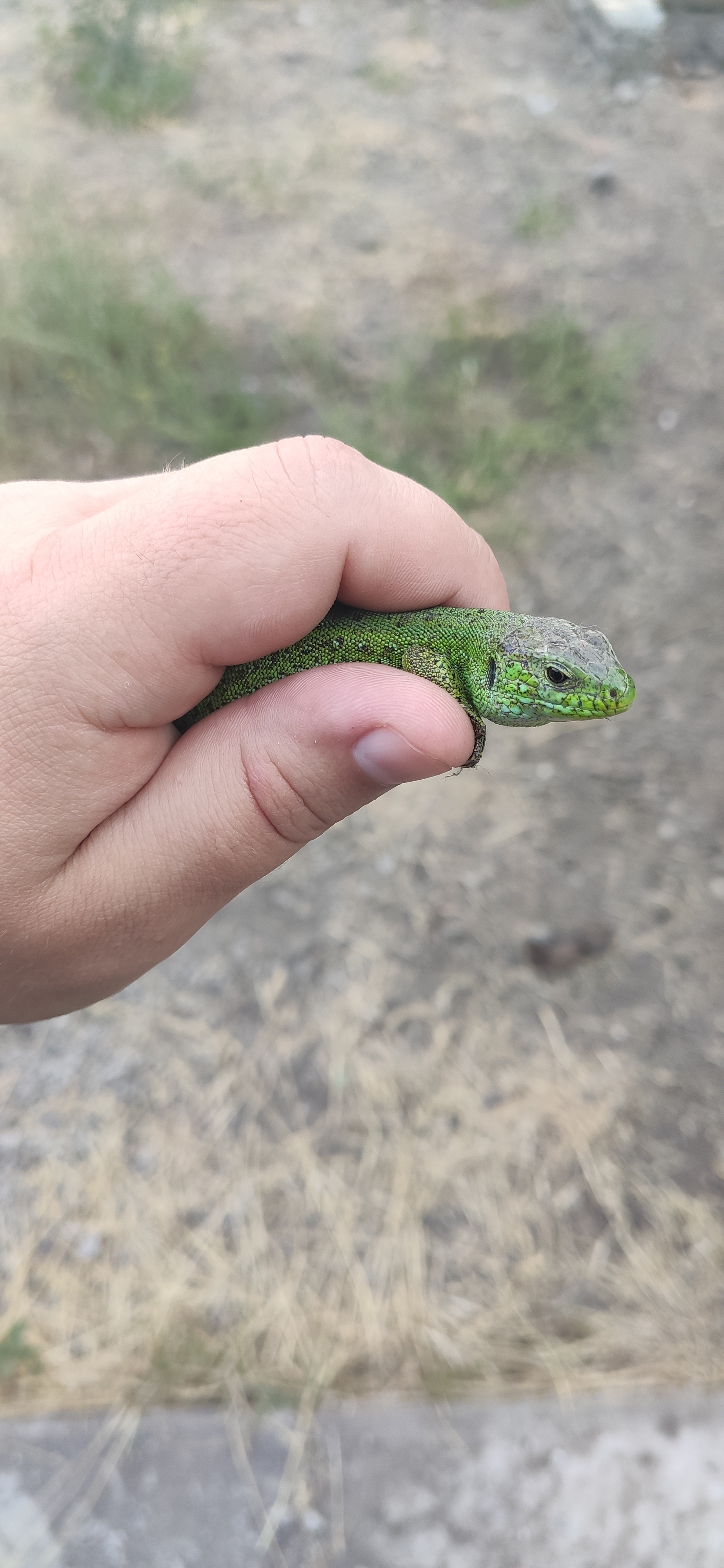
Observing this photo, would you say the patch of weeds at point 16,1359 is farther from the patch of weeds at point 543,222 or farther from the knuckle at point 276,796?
the patch of weeds at point 543,222

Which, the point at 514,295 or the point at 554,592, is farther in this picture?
the point at 514,295

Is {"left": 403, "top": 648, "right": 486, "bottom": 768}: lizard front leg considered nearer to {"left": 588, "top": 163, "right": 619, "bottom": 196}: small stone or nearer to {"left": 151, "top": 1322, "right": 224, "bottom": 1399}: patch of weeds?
{"left": 151, "top": 1322, "right": 224, "bottom": 1399}: patch of weeds

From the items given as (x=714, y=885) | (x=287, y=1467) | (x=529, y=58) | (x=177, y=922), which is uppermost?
(x=529, y=58)

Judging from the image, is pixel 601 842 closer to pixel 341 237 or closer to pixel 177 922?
pixel 177 922

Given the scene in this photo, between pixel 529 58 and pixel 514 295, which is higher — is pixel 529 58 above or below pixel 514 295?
above

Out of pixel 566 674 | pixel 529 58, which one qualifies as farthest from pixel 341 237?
pixel 566 674

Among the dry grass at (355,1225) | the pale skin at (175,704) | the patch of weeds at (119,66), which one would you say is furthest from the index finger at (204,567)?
the patch of weeds at (119,66)

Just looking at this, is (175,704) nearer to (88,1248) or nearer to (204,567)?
(204,567)
